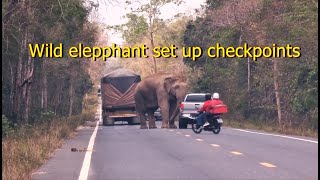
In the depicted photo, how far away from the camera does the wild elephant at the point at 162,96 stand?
42.7 metres

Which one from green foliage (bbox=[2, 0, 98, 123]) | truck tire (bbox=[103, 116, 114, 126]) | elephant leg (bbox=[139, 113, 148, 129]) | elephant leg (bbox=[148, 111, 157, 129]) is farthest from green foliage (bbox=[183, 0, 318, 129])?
green foliage (bbox=[2, 0, 98, 123])

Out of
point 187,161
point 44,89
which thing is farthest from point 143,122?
point 187,161

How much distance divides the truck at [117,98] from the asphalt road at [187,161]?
24.6 metres

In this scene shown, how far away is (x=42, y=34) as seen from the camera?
4044 cm

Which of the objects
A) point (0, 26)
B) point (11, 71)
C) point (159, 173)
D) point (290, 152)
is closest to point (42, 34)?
point (11, 71)

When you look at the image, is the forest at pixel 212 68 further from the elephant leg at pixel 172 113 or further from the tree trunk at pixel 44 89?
the elephant leg at pixel 172 113

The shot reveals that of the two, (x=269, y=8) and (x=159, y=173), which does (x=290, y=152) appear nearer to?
(x=159, y=173)

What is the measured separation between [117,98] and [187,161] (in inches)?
1272

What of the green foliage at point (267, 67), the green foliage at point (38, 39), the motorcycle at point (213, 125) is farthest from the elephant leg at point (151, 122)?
the motorcycle at point (213, 125)

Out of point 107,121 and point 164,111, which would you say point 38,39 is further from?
point 107,121

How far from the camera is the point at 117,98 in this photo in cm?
5059

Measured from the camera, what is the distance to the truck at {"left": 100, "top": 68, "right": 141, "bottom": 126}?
5053 centimetres

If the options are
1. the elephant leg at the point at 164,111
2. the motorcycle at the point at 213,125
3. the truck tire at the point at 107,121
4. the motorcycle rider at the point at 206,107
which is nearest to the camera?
the motorcycle rider at the point at 206,107

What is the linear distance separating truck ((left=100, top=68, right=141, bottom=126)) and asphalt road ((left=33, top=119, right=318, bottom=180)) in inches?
967
